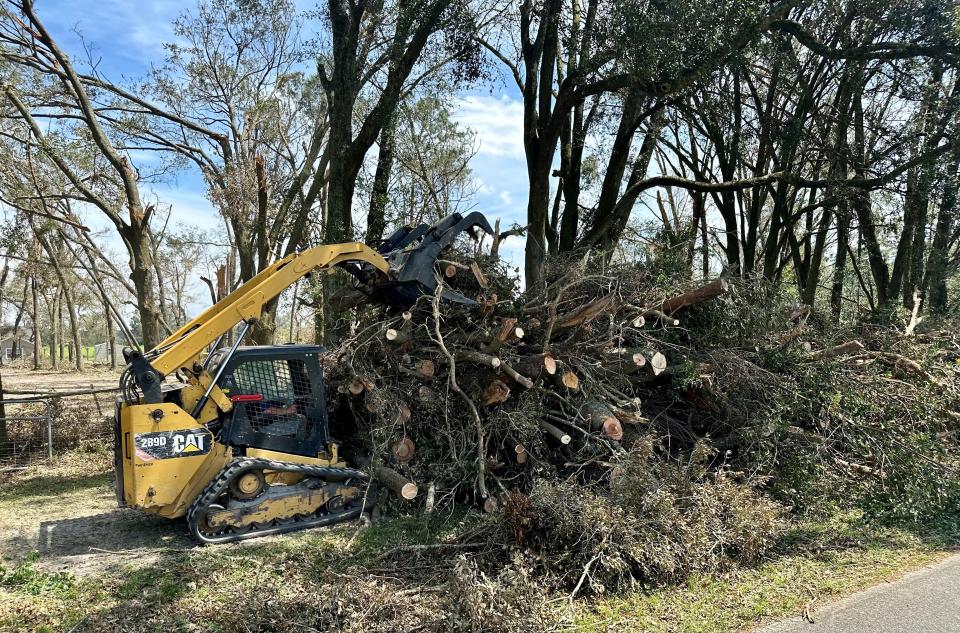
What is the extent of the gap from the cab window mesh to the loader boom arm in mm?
583

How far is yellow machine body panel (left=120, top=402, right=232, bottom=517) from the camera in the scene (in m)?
5.61

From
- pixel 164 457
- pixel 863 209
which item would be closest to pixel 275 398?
pixel 164 457

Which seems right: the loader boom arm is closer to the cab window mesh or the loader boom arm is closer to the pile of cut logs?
the cab window mesh

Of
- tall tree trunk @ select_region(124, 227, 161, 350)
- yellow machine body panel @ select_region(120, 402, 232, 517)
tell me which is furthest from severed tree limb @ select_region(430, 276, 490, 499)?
tall tree trunk @ select_region(124, 227, 161, 350)

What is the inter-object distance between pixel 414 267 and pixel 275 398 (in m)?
2.04

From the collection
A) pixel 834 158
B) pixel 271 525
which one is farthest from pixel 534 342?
pixel 834 158

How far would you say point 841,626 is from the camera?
4355 millimetres

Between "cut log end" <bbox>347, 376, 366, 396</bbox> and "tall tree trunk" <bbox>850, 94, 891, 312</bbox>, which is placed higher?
"tall tree trunk" <bbox>850, 94, 891, 312</bbox>

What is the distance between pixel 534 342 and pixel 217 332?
357 cm

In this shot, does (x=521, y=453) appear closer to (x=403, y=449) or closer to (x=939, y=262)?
(x=403, y=449)

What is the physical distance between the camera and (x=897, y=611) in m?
4.59

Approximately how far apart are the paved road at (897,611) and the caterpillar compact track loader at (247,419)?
13.7ft

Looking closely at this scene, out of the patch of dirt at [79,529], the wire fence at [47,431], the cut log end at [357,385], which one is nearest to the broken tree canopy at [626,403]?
the cut log end at [357,385]

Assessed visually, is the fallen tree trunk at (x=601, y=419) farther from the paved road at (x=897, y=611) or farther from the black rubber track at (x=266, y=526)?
the black rubber track at (x=266, y=526)
